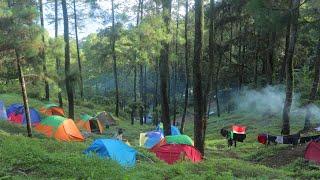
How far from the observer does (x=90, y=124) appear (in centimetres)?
2831

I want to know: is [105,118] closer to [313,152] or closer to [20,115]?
[20,115]

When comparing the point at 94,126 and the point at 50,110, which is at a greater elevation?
the point at 50,110

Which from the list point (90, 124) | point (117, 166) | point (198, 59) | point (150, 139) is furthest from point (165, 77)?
point (90, 124)

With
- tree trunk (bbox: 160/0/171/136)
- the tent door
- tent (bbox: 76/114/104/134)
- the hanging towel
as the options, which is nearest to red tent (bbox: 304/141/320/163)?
the hanging towel

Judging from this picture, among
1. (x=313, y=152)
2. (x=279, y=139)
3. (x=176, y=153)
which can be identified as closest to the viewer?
(x=176, y=153)

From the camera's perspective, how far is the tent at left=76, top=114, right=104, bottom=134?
27848 mm

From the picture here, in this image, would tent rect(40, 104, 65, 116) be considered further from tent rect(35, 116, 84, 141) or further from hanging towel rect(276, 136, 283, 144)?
hanging towel rect(276, 136, 283, 144)

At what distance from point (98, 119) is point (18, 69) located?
46.5 feet

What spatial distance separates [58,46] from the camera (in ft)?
61.2

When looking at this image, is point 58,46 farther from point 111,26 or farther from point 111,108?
point 111,108

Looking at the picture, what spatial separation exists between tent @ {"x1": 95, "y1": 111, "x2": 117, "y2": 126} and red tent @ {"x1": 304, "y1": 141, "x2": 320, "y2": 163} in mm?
17910

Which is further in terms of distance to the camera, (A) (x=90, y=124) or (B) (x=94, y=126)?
(B) (x=94, y=126)

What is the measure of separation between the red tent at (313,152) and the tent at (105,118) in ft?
58.8

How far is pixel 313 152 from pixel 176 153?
5.00 metres
